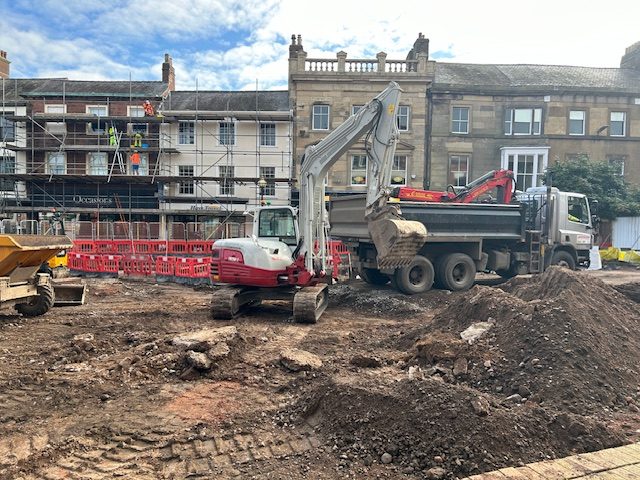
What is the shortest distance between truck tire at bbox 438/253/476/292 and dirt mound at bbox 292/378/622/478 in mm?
8184

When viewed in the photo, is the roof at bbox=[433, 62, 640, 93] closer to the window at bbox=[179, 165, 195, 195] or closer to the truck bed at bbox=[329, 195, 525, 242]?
the window at bbox=[179, 165, 195, 195]

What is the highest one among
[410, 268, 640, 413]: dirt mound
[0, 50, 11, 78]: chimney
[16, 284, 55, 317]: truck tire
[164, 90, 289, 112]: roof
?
[0, 50, 11, 78]: chimney

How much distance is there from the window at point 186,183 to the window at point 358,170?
10.4 meters

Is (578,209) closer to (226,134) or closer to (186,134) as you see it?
(226,134)

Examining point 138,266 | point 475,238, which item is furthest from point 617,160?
point 138,266

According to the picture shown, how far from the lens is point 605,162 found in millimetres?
26875

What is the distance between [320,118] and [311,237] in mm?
19868

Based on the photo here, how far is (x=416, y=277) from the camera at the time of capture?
477 inches

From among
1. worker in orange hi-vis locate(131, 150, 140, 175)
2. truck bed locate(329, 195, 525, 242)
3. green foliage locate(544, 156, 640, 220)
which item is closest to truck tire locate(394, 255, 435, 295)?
truck bed locate(329, 195, 525, 242)

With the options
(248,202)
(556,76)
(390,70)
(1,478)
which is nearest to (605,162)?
(556,76)

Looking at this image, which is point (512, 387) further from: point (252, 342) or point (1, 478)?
point (1, 478)

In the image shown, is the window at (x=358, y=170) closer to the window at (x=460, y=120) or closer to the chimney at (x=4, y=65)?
the window at (x=460, y=120)

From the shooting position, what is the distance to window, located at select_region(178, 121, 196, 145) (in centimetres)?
2995

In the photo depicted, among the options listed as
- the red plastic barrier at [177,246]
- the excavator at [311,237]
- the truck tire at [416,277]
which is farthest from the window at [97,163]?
the truck tire at [416,277]
